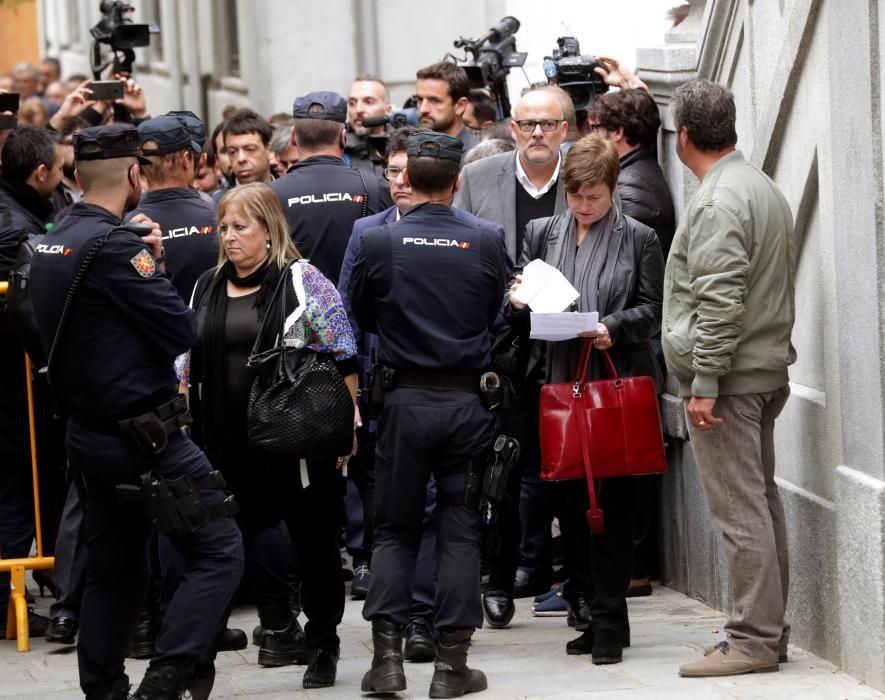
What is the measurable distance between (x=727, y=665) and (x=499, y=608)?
146 centimetres

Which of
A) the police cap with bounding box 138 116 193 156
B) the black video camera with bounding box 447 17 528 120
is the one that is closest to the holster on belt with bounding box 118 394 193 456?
the police cap with bounding box 138 116 193 156

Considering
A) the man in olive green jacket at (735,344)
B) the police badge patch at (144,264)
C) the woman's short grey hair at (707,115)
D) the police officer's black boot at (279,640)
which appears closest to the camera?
the police badge patch at (144,264)

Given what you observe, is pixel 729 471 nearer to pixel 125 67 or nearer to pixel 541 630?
pixel 541 630

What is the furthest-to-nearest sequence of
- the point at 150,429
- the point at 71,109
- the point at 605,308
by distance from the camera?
1. the point at 71,109
2. the point at 605,308
3. the point at 150,429

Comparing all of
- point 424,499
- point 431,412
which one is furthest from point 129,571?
A: point 431,412

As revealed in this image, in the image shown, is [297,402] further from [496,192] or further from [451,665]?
[496,192]

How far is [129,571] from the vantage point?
5.81 m

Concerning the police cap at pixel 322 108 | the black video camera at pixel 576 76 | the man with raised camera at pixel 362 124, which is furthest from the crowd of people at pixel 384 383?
the man with raised camera at pixel 362 124

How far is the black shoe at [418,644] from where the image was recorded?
6.72 meters

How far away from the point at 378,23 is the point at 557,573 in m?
10.5

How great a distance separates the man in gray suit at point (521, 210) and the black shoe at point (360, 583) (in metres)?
0.71

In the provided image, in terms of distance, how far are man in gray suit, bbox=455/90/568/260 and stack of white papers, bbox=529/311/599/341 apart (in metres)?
1.13

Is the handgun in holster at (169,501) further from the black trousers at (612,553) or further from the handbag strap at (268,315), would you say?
the black trousers at (612,553)

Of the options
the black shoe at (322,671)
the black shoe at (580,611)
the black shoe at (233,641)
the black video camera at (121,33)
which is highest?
the black video camera at (121,33)
